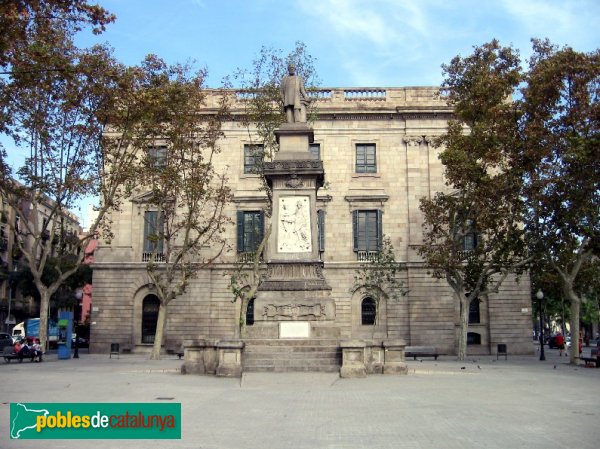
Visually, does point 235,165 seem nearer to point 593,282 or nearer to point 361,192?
point 361,192

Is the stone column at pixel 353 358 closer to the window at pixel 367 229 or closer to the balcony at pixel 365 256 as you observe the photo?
the balcony at pixel 365 256

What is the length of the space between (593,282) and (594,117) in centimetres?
1923

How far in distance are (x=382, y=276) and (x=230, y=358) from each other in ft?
68.5

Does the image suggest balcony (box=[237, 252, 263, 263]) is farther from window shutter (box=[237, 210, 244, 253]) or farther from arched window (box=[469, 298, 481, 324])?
arched window (box=[469, 298, 481, 324])

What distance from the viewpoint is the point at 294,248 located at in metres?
19.6

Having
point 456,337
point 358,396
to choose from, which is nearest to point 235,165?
point 456,337

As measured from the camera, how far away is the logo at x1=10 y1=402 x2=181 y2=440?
790cm

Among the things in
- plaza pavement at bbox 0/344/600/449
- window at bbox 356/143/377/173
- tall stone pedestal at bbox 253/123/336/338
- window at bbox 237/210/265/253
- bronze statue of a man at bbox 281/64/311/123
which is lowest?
plaza pavement at bbox 0/344/600/449

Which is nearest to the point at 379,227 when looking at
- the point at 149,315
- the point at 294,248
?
the point at 149,315

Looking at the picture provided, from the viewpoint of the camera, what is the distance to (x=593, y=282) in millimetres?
41344

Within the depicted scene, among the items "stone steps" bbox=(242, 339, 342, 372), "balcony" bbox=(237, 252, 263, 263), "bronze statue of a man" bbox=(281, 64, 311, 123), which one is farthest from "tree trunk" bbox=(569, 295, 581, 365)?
"balcony" bbox=(237, 252, 263, 263)

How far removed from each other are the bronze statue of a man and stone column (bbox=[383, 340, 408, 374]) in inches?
304

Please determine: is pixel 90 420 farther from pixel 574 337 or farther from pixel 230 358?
pixel 574 337

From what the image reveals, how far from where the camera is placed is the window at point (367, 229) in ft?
125
